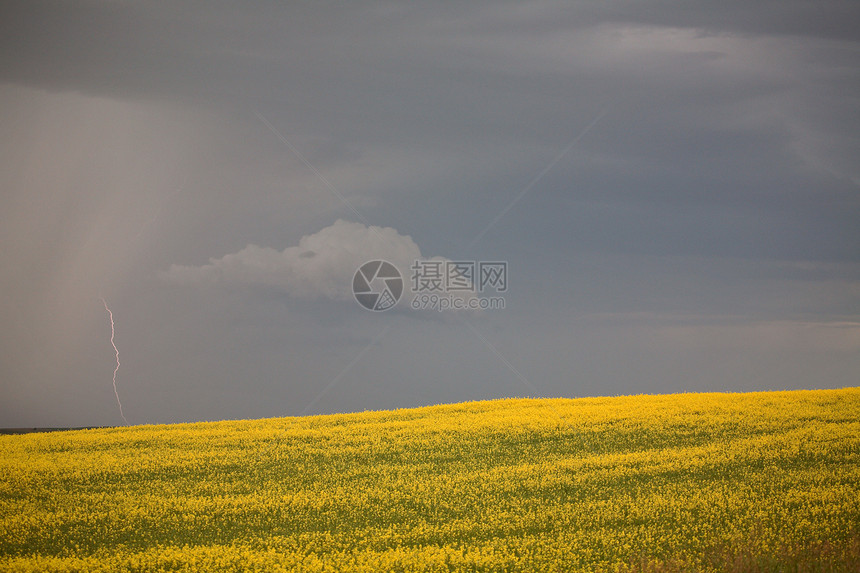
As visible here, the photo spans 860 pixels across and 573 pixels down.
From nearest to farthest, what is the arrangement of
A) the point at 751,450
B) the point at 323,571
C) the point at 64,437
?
the point at 323,571 < the point at 751,450 < the point at 64,437

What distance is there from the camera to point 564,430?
25.1 meters

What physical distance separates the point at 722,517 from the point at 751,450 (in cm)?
697

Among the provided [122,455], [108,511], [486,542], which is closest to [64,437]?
[122,455]

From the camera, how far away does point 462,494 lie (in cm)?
1759

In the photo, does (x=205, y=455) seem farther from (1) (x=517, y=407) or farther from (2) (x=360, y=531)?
(1) (x=517, y=407)

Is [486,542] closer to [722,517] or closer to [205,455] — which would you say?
[722,517]

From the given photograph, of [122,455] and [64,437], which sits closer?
[122,455]

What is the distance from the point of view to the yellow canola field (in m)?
13.3

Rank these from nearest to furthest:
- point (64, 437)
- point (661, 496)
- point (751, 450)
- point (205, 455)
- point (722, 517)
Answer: point (722, 517)
point (661, 496)
point (751, 450)
point (205, 455)
point (64, 437)

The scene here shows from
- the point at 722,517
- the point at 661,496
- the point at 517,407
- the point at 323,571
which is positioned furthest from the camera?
the point at 517,407

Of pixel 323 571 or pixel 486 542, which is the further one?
pixel 486 542

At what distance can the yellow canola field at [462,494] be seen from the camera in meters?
Answer: 13.3

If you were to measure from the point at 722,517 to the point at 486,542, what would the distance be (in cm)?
552

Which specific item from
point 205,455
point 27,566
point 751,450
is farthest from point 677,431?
point 27,566
